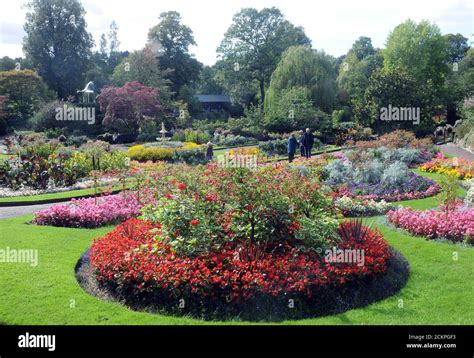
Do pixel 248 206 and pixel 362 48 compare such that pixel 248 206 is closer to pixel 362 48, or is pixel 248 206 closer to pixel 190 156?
pixel 190 156

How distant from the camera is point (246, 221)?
26.2 ft

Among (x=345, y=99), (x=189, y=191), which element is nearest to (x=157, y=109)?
(x=345, y=99)

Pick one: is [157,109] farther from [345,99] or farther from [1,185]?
[1,185]

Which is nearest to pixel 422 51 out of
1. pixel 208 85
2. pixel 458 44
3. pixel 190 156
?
pixel 458 44

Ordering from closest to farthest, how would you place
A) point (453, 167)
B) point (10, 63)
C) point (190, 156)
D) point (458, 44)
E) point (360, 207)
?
point (360, 207), point (453, 167), point (190, 156), point (10, 63), point (458, 44)

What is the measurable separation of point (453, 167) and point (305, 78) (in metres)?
22.1

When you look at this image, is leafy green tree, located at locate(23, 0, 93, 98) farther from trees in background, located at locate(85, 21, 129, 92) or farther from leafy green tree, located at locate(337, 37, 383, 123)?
leafy green tree, located at locate(337, 37, 383, 123)

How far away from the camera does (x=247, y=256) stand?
24.8 feet

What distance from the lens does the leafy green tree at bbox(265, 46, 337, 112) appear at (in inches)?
1553

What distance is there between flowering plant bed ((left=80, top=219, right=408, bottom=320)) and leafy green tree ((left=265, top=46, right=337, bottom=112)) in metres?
31.9

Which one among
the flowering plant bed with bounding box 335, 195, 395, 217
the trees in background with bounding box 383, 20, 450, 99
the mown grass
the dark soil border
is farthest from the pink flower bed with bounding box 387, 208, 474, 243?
the trees in background with bounding box 383, 20, 450, 99

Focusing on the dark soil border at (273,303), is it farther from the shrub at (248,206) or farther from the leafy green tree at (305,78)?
the leafy green tree at (305,78)

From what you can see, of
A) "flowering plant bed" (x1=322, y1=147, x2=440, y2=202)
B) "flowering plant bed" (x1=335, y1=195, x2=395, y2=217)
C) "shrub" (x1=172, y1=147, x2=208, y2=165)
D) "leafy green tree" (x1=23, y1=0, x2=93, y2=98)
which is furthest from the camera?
"leafy green tree" (x1=23, y1=0, x2=93, y2=98)
